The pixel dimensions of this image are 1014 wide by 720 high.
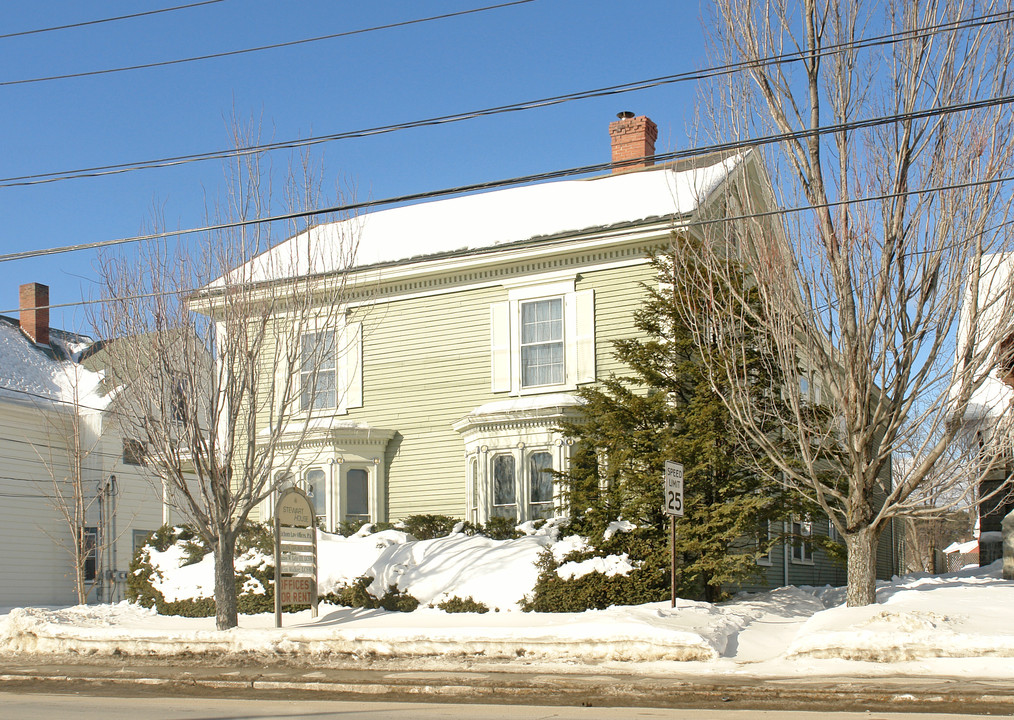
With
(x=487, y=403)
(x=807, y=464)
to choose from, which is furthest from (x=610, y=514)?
(x=487, y=403)

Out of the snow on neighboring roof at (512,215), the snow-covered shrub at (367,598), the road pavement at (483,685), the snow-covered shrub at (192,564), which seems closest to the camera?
the road pavement at (483,685)

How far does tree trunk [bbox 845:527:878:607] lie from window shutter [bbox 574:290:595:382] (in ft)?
23.7

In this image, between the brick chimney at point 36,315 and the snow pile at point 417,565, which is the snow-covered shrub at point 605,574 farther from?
the brick chimney at point 36,315

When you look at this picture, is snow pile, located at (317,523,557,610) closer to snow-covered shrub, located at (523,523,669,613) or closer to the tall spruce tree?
snow-covered shrub, located at (523,523,669,613)

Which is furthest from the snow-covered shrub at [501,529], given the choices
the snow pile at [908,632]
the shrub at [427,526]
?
the snow pile at [908,632]

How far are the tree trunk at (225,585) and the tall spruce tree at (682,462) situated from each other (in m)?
4.90

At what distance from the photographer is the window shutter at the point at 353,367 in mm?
23297

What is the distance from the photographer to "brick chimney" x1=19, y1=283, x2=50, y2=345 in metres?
34.2

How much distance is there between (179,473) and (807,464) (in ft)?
30.4

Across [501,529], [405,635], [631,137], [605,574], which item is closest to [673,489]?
[605,574]

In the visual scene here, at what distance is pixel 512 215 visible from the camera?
77.6 ft

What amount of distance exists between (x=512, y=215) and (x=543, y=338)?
3.56 metres

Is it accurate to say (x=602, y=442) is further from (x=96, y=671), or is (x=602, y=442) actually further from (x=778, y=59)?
(x=96, y=671)

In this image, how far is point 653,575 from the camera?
1585 centimetres
